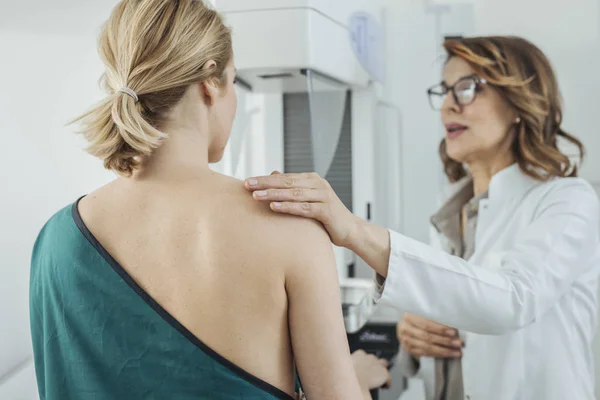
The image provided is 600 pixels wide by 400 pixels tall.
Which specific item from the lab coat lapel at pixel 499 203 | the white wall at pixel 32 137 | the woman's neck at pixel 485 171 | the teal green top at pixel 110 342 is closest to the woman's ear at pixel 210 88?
the teal green top at pixel 110 342

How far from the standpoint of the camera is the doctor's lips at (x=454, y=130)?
176cm

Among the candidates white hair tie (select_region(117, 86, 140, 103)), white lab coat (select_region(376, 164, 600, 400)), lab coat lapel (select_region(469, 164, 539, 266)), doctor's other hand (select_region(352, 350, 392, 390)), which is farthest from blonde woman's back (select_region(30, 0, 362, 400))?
lab coat lapel (select_region(469, 164, 539, 266))

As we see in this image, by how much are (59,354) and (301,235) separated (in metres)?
0.37

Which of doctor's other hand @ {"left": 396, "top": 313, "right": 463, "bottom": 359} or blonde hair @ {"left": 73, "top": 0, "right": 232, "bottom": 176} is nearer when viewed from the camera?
blonde hair @ {"left": 73, "top": 0, "right": 232, "bottom": 176}

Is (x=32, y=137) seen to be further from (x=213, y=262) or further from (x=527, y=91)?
(x=527, y=91)

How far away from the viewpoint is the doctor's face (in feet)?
5.65

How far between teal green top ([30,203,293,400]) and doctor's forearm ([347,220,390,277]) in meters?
0.35

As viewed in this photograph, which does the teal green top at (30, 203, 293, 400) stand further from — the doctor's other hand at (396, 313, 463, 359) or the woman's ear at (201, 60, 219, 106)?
the doctor's other hand at (396, 313, 463, 359)

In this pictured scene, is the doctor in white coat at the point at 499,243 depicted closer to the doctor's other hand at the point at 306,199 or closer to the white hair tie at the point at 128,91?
the doctor's other hand at the point at 306,199

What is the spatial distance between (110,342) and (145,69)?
36 centimetres

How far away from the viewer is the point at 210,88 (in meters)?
0.96

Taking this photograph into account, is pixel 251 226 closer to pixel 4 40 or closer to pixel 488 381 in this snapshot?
pixel 4 40

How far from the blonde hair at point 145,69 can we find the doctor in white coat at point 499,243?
0.17 meters

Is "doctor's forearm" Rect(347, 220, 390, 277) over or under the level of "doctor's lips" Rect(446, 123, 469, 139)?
under
